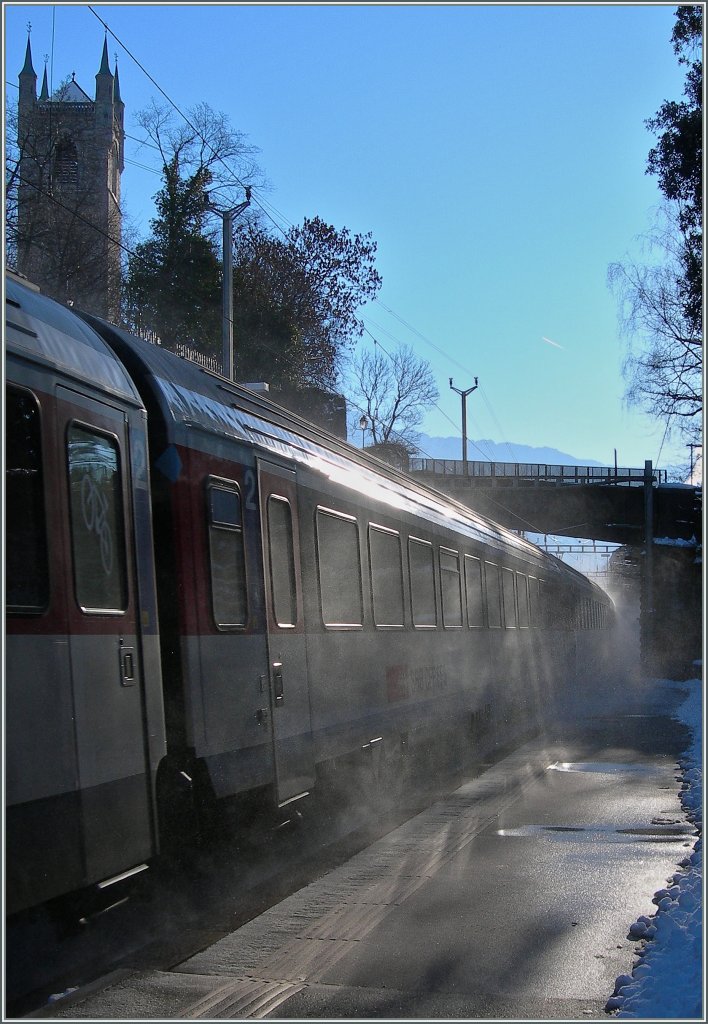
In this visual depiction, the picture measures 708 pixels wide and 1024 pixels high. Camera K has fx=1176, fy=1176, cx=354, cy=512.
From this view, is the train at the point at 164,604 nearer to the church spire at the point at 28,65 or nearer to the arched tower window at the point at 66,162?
the arched tower window at the point at 66,162

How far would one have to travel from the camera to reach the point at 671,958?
224 inches

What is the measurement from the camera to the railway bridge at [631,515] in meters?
45.2

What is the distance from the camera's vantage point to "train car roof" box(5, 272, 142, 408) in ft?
18.1

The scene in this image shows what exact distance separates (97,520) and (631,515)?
162 ft

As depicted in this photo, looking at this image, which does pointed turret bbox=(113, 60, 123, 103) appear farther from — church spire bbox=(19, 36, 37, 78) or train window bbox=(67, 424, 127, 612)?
train window bbox=(67, 424, 127, 612)

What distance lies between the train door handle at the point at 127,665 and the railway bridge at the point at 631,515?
121ft

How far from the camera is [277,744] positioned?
8.37 m

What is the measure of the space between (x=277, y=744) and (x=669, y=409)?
24.8 meters

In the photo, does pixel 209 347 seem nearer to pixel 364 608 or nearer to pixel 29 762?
pixel 364 608

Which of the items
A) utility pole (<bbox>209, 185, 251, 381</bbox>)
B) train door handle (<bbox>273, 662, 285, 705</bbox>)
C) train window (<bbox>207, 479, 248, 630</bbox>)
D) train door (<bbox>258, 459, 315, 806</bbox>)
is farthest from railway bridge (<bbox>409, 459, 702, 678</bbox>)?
train window (<bbox>207, 479, 248, 630</bbox>)

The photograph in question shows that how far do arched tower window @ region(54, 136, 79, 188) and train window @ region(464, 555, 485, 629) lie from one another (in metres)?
23.0

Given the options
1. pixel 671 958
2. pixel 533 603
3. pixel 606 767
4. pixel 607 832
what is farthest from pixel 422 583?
pixel 533 603

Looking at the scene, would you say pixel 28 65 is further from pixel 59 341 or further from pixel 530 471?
pixel 59 341

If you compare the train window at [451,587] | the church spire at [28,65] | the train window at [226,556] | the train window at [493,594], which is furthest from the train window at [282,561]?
the church spire at [28,65]
